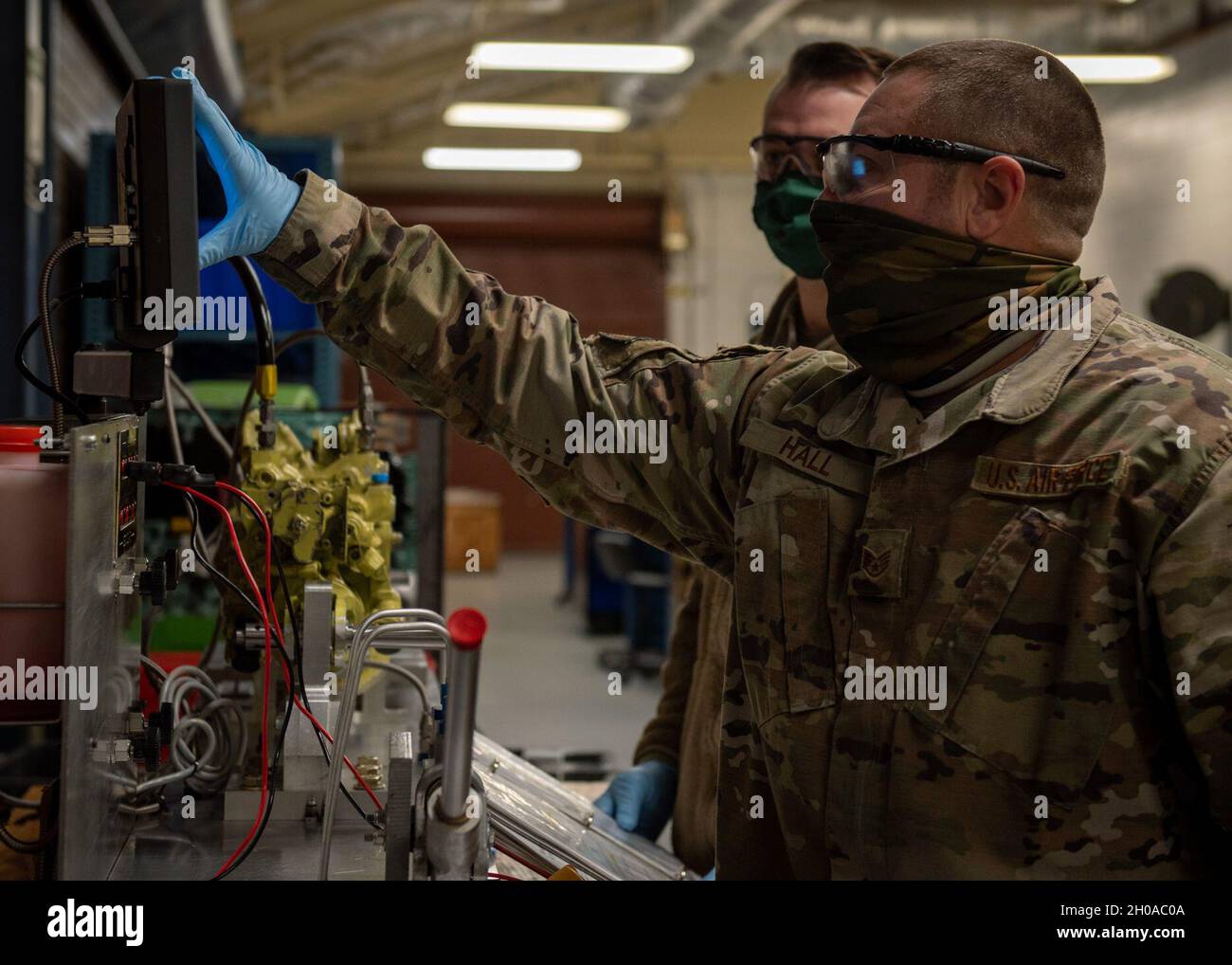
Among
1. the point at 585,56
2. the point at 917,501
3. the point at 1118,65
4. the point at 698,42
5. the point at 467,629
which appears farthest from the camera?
the point at 1118,65

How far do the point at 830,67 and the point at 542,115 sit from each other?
6.46 metres

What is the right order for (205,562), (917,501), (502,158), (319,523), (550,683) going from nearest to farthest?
1. (917,501)
2. (205,562)
3. (319,523)
4. (550,683)
5. (502,158)

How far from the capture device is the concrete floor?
5.02m

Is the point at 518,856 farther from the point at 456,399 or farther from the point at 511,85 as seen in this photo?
the point at 511,85

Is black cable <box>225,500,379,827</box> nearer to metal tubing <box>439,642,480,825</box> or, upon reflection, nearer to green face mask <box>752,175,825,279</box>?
metal tubing <box>439,642,480,825</box>

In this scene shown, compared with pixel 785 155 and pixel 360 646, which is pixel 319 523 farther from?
pixel 785 155

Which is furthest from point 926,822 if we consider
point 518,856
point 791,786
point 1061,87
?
point 1061,87

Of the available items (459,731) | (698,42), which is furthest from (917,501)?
(698,42)

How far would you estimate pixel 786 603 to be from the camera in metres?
1.19

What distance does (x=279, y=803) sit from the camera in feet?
4.34

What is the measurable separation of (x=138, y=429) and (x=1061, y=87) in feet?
3.36

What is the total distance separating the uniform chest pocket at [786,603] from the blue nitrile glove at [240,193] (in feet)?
1.86

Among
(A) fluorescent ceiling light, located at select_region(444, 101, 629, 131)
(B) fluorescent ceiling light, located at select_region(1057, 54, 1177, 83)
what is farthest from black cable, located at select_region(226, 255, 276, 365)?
(A) fluorescent ceiling light, located at select_region(444, 101, 629, 131)

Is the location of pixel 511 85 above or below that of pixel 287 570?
above
